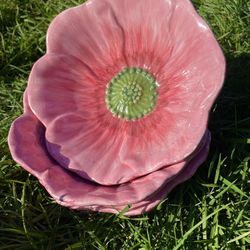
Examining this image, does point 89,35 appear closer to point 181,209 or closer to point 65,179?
point 65,179

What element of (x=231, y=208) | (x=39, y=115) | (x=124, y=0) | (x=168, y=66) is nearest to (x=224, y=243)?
(x=231, y=208)

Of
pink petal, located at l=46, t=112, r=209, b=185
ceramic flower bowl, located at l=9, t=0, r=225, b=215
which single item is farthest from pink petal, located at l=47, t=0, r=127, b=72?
pink petal, located at l=46, t=112, r=209, b=185

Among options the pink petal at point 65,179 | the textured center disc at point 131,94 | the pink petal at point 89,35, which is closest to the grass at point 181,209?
the pink petal at point 65,179

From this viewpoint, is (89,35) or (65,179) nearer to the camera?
(65,179)

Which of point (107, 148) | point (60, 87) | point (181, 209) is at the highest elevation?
point (60, 87)

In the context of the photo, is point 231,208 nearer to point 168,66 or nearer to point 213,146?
point 213,146

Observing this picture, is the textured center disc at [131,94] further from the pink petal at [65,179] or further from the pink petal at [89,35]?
the pink petal at [65,179]

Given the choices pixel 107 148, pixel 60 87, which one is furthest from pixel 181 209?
pixel 60 87
